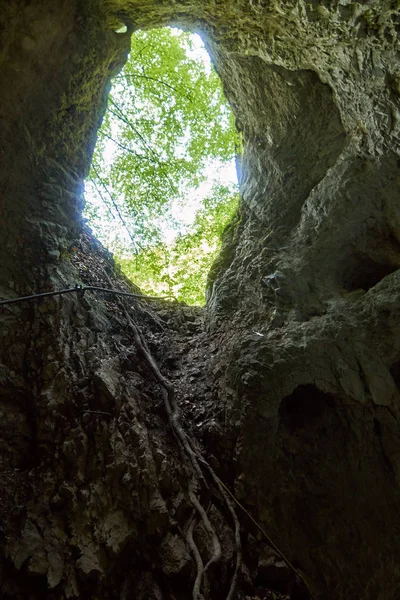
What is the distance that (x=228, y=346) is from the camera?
5414 millimetres

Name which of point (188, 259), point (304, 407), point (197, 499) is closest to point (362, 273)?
point (304, 407)

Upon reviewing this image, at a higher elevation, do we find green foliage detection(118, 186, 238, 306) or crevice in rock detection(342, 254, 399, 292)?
green foliage detection(118, 186, 238, 306)

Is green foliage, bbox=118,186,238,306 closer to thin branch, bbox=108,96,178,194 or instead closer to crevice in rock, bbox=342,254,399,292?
thin branch, bbox=108,96,178,194

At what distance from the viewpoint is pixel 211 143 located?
33.4 feet

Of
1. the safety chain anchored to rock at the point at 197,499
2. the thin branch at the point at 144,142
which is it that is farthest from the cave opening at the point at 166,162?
the safety chain anchored to rock at the point at 197,499

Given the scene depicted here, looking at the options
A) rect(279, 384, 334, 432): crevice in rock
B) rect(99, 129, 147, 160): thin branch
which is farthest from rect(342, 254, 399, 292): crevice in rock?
rect(99, 129, 147, 160): thin branch

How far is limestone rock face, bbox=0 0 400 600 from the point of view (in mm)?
3574

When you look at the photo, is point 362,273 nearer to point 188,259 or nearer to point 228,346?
point 228,346

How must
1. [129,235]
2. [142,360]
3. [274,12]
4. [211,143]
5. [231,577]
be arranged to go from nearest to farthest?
[231,577] < [274,12] < [142,360] < [129,235] < [211,143]

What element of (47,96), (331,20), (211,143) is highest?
(211,143)

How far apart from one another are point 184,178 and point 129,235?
2.13 m

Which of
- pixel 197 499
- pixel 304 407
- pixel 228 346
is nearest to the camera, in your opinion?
pixel 197 499

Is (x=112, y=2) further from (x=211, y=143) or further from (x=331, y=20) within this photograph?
(x=211, y=143)

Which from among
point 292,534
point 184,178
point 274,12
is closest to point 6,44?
point 274,12
